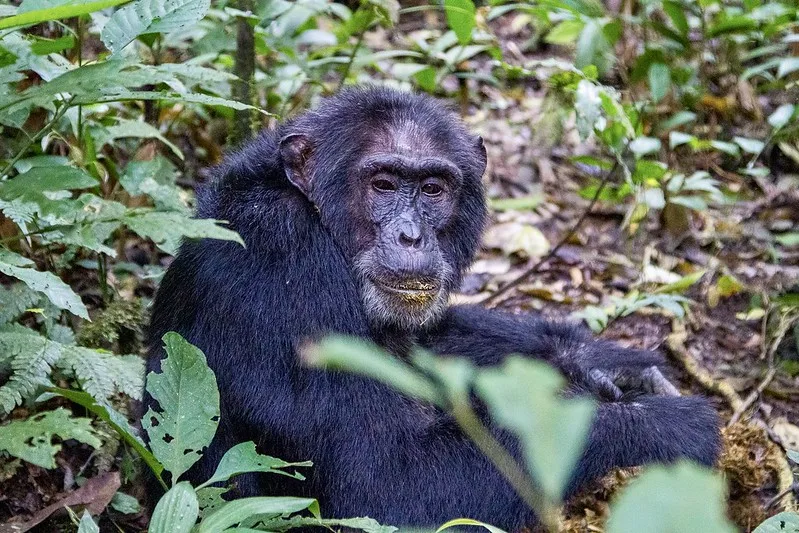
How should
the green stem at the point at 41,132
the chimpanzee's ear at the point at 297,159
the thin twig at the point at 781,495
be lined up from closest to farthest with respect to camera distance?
1. the green stem at the point at 41,132
2. the chimpanzee's ear at the point at 297,159
3. the thin twig at the point at 781,495

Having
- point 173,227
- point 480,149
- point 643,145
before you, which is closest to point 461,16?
point 480,149

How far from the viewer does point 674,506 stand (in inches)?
56.5

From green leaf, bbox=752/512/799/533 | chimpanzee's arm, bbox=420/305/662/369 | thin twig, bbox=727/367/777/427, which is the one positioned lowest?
thin twig, bbox=727/367/777/427

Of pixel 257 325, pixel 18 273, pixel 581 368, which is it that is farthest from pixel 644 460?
pixel 18 273

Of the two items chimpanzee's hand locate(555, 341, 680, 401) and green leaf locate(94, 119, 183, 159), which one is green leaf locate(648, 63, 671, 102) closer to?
chimpanzee's hand locate(555, 341, 680, 401)

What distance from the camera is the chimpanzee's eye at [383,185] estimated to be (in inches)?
217

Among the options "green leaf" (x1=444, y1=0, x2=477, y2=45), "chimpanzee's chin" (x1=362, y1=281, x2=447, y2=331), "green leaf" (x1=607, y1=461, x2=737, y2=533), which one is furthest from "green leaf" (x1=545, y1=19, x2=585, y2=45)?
"green leaf" (x1=607, y1=461, x2=737, y2=533)

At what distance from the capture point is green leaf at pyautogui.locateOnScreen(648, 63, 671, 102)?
9703 mm

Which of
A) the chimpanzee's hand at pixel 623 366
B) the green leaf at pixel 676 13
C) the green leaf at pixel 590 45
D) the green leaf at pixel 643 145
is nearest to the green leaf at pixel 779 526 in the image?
the chimpanzee's hand at pixel 623 366

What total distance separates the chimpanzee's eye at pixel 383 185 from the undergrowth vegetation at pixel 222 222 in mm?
774

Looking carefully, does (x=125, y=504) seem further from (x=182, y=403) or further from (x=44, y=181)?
(x=44, y=181)

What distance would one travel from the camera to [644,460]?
514 cm

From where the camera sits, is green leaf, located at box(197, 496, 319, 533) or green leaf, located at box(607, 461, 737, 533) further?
green leaf, located at box(197, 496, 319, 533)

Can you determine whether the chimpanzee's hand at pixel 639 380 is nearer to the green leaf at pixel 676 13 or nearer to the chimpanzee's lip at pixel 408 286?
the chimpanzee's lip at pixel 408 286
